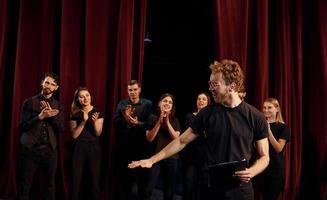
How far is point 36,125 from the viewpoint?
13.7 ft

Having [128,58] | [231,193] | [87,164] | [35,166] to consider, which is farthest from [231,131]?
[128,58]

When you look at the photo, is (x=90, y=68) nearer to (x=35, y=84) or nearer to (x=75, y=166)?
A: (x=35, y=84)

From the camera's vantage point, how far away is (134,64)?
17.0 ft

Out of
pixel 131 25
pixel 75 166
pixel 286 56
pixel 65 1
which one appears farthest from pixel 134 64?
pixel 286 56

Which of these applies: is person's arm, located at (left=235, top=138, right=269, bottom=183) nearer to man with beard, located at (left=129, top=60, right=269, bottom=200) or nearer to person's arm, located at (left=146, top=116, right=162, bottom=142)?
man with beard, located at (left=129, top=60, right=269, bottom=200)

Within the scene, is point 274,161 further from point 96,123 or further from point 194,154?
point 96,123

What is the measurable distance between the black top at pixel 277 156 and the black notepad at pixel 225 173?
6.22 feet

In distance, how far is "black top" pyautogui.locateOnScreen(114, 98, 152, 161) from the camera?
4.48m

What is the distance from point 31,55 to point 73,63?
0.54 metres

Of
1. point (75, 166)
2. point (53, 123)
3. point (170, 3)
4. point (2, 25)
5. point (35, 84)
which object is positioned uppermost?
point (170, 3)

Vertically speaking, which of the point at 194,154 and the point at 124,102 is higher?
the point at 124,102

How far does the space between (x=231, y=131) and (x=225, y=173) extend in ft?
0.88

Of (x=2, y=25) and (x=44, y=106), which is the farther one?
(x=2, y=25)

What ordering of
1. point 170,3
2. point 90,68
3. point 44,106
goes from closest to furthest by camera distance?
1. point 44,106
2. point 90,68
3. point 170,3
